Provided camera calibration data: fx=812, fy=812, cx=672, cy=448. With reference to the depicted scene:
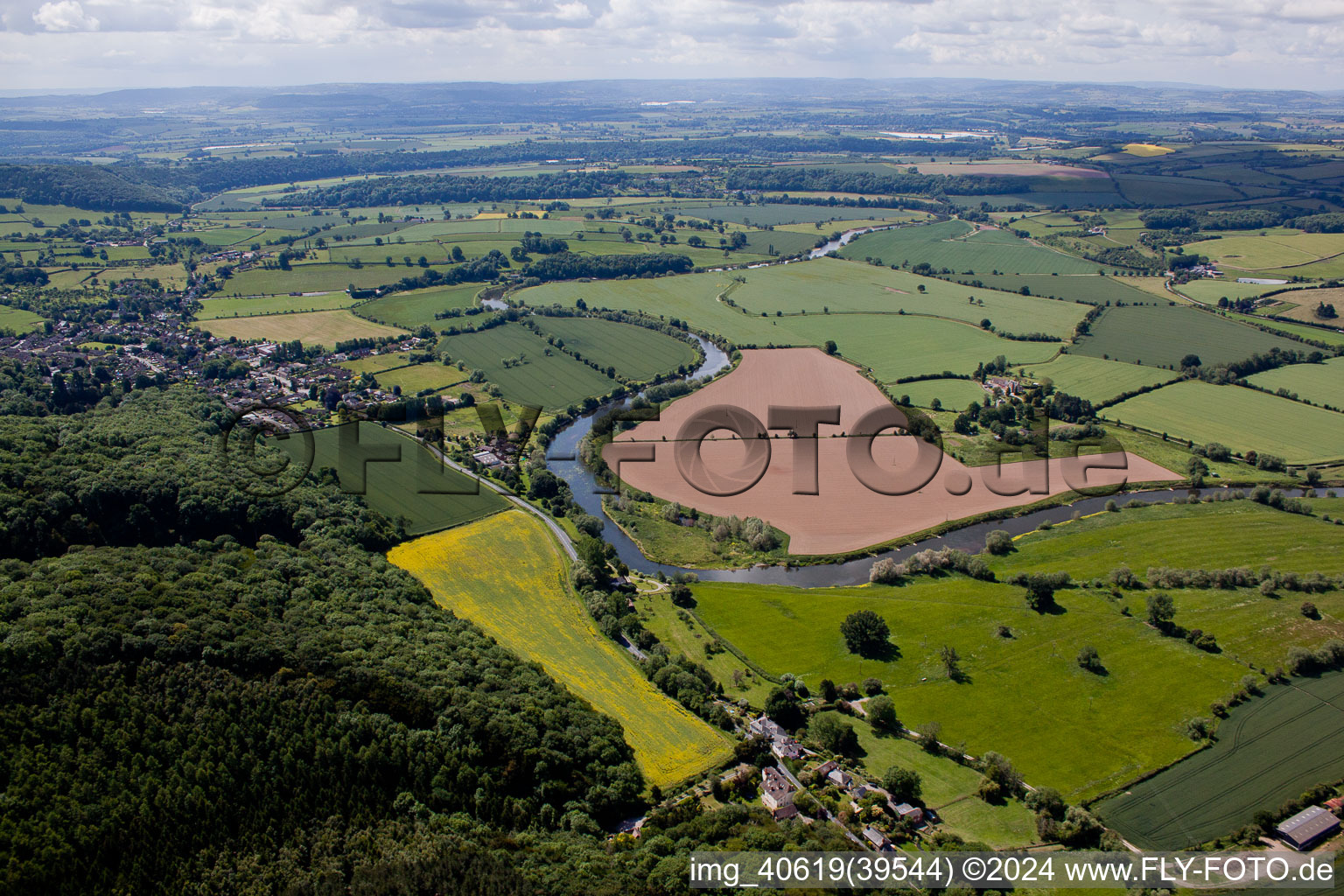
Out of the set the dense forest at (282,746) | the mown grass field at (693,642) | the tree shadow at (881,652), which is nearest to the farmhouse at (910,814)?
the dense forest at (282,746)

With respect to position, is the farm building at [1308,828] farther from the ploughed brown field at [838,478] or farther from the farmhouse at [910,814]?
the ploughed brown field at [838,478]

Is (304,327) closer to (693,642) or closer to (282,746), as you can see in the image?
(693,642)

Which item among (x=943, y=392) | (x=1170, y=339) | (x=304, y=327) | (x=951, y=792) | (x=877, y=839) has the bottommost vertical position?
(x=951, y=792)

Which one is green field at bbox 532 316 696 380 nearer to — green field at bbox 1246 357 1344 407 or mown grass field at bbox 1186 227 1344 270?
green field at bbox 1246 357 1344 407

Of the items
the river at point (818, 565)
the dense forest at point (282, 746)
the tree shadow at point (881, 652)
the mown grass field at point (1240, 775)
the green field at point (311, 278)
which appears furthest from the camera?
the green field at point (311, 278)

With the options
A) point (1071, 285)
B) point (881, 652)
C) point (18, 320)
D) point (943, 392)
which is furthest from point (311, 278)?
point (1071, 285)
